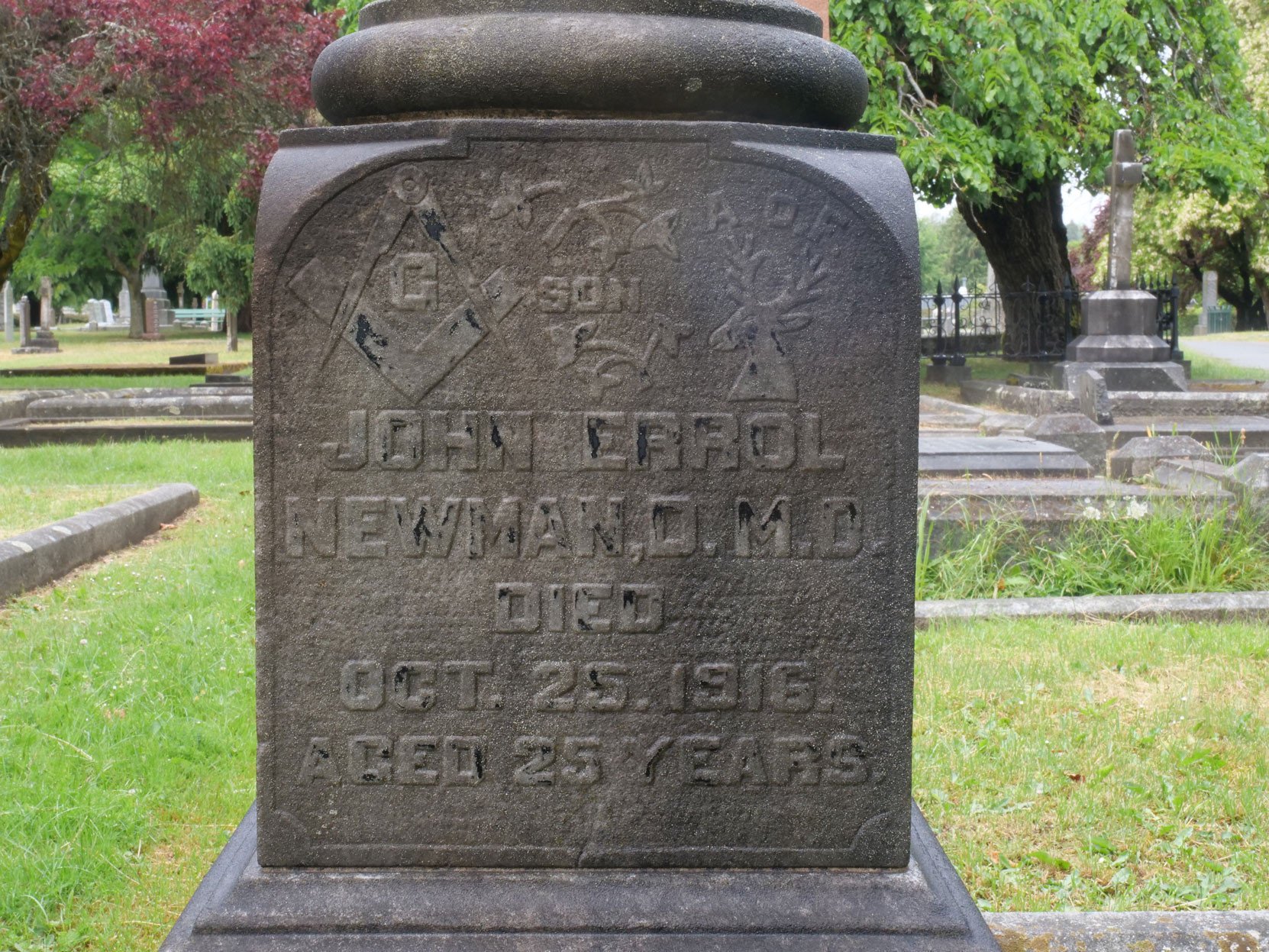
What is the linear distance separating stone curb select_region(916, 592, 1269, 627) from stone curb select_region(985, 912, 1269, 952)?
9.49ft

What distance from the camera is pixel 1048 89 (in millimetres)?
14648

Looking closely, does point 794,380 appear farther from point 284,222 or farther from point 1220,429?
point 1220,429

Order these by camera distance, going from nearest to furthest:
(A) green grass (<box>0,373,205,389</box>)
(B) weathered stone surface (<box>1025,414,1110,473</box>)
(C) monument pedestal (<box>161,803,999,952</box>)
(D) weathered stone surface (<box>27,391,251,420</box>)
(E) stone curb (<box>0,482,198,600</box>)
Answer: (C) monument pedestal (<box>161,803,999,952</box>) → (E) stone curb (<box>0,482,198,600</box>) → (B) weathered stone surface (<box>1025,414,1110,473</box>) → (D) weathered stone surface (<box>27,391,251,420</box>) → (A) green grass (<box>0,373,205,389</box>)

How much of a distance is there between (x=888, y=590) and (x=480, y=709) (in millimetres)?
739

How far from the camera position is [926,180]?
15.5 meters

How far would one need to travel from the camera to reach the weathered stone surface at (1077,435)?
893 centimetres

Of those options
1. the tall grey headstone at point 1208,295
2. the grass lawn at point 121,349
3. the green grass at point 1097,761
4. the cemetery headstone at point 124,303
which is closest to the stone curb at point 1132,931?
the green grass at point 1097,761

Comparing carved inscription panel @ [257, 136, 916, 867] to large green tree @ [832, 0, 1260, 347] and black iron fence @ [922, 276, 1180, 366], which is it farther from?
black iron fence @ [922, 276, 1180, 366]

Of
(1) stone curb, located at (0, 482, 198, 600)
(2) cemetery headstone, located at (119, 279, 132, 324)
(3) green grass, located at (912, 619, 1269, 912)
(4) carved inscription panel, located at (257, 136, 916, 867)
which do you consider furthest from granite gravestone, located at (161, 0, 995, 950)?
(2) cemetery headstone, located at (119, 279, 132, 324)

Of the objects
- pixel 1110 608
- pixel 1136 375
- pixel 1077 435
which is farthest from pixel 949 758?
pixel 1136 375

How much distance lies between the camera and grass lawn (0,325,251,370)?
26.0 m

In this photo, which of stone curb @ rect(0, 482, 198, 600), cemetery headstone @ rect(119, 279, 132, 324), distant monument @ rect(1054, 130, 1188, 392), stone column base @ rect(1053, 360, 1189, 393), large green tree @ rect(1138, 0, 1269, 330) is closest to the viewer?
stone curb @ rect(0, 482, 198, 600)

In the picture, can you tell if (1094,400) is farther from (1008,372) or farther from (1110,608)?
(1008,372)

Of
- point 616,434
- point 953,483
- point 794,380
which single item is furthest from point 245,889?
point 953,483
